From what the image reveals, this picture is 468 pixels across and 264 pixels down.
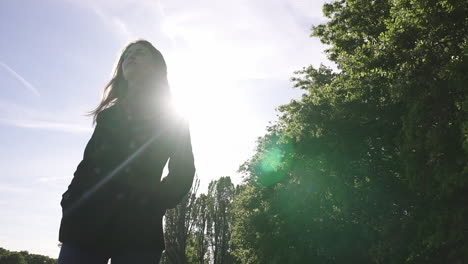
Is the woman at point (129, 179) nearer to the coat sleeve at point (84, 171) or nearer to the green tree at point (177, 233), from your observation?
the coat sleeve at point (84, 171)

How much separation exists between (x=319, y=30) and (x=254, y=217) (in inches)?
471

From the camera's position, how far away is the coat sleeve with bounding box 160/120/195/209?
152 cm

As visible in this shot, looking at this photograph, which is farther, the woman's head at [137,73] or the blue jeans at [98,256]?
the woman's head at [137,73]

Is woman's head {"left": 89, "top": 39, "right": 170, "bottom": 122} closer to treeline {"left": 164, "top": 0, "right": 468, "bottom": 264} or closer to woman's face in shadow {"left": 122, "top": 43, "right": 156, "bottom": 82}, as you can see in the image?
woman's face in shadow {"left": 122, "top": 43, "right": 156, "bottom": 82}

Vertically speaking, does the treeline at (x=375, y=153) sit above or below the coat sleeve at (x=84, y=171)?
above

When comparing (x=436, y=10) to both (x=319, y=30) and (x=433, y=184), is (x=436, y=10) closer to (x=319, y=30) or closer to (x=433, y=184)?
(x=433, y=184)

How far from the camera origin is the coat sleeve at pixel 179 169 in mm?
1521

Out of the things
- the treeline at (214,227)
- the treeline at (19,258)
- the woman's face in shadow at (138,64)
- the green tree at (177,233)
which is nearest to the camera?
the woman's face in shadow at (138,64)

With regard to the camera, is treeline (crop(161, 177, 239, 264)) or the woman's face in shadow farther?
treeline (crop(161, 177, 239, 264))

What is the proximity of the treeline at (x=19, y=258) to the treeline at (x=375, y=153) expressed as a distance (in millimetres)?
87306

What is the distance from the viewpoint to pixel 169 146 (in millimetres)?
1729

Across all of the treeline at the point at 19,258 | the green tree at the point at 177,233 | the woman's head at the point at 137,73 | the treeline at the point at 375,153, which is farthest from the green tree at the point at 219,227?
the treeline at the point at 19,258

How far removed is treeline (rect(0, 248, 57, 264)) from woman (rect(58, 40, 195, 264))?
10482cm

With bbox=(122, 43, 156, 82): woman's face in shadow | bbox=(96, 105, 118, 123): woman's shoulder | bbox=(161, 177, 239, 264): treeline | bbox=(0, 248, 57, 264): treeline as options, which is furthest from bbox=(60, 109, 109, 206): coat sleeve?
bbox=(0, 248, 57, 264): treeline
